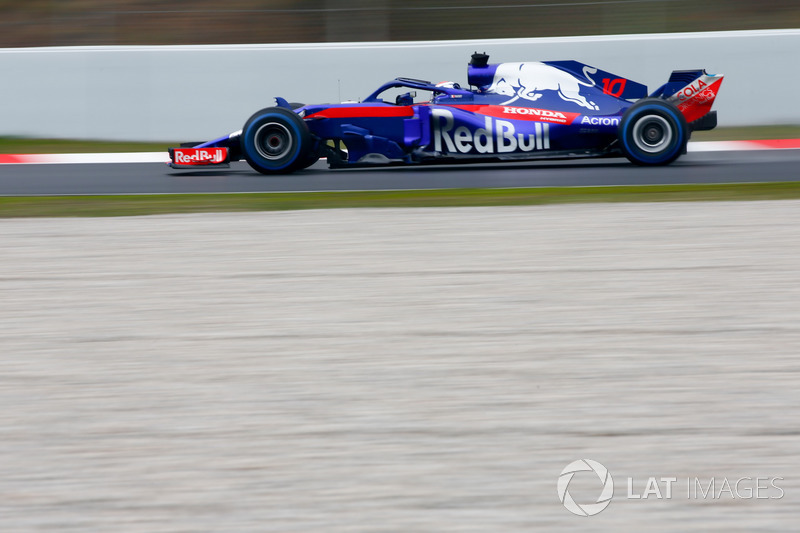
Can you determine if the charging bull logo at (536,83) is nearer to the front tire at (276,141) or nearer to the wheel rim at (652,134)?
the wheel rim at (652,134)

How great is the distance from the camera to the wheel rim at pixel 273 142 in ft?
33.7

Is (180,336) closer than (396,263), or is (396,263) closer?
(180,336)

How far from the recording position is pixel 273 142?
1039 centimetres

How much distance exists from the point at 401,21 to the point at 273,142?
18.2 ft

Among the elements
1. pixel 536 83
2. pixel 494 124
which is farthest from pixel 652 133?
pixel 494 124

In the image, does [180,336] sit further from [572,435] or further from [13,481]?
[572,435]

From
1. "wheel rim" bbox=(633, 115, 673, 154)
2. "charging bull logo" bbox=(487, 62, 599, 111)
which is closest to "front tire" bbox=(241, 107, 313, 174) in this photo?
"charging bull logo" bbox=(487, 62, 599, 111)

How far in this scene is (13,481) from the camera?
10.2ft

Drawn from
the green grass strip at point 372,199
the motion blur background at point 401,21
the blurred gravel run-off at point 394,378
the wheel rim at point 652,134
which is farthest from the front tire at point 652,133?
the motion blur background at point 401,21

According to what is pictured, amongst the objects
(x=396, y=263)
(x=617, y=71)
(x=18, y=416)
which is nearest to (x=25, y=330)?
(x=18, y=416)

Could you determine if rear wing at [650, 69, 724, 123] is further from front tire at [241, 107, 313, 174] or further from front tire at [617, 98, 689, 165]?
front tire at [241, 107, 313, 174]

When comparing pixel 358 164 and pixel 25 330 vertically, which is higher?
pixel 358 164

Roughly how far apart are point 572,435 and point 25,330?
286cm

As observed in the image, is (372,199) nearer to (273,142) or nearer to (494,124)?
(494,124)
